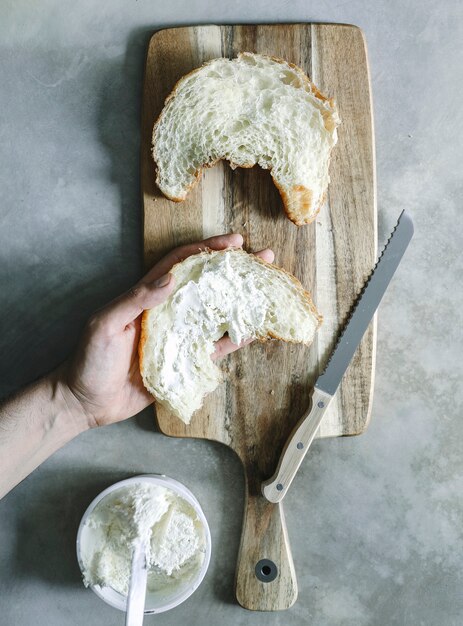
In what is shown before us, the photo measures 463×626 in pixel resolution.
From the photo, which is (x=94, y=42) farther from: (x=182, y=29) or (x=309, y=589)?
(x=309, y=589)

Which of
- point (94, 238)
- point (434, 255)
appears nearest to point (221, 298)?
point (94, 238)

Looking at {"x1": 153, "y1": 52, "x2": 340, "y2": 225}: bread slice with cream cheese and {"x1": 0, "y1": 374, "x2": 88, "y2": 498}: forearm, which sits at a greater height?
{"x1": 153, "y1": 52, "x2": 340, "y2": 225}: bread slice with cream cheese

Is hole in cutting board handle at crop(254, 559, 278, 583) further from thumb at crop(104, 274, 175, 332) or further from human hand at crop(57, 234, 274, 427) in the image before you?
thumb at crop(104, 274, 175, 332)

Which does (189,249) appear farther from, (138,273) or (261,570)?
(261,570)

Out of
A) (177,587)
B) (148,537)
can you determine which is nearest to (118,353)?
(148,537)

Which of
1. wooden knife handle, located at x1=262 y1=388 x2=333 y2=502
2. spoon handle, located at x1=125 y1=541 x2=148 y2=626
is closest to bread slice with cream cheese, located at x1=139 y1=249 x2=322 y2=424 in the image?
wooden knife handle, located at x1=262 y1=388 x2=333 y2=502

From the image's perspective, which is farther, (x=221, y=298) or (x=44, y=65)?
(x=44, y=65)

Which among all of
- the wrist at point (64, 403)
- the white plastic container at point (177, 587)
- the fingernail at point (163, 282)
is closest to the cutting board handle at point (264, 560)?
the white plastic container at point (177, 587)
